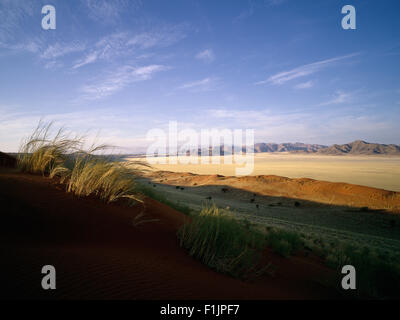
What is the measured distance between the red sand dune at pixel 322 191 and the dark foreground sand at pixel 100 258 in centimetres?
1979

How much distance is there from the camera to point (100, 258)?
2.74 meters

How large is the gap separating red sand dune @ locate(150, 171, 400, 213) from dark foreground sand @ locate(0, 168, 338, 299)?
19.8 metres

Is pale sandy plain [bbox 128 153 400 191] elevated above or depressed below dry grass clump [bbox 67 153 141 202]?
below

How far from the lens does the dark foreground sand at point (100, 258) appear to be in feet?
7.20

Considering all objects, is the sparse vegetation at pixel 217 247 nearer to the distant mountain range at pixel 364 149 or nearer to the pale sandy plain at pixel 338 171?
the pale sandy plain at pixel 338 171

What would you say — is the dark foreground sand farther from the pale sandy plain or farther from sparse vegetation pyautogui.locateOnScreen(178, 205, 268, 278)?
the pale sandy plain

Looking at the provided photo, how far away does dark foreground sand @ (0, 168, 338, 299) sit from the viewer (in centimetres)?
219

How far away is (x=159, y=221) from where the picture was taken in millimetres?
4922

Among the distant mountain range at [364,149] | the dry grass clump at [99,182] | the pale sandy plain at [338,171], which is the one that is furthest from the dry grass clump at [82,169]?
the distant mountain range at [364,149]

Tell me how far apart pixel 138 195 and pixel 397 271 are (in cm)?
678

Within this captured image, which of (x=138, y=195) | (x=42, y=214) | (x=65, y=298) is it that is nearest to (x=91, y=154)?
(x=138, y=195)

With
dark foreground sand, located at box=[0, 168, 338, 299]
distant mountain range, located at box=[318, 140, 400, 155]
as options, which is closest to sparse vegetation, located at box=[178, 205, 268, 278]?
dark foreground sand, located at box=[0, 168, 338, 299]

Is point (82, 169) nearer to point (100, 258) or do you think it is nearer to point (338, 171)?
point (100, 258)

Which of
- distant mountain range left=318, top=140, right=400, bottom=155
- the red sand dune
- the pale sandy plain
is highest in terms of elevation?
distant mountain range left=318, top=140, right=400, bottom=155
